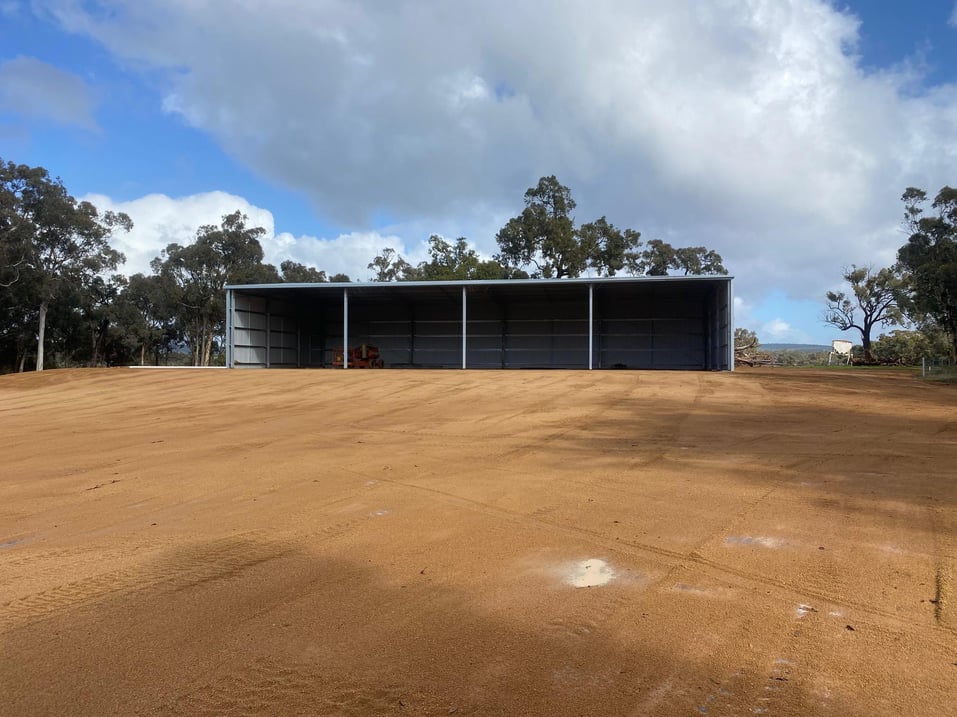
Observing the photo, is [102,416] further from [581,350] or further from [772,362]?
[772,362]

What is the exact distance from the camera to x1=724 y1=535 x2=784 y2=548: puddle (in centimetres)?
434

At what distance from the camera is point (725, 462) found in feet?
24.1

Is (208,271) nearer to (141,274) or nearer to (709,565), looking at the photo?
(141,274)

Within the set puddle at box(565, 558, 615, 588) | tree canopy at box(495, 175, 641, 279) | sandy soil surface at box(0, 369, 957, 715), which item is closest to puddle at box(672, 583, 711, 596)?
sandy soil surface at box(0, 369, 957, 715)

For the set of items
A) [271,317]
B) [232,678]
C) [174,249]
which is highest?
[174,249]

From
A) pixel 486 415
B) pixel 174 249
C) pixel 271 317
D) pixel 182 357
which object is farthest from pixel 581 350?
pixel 182 357

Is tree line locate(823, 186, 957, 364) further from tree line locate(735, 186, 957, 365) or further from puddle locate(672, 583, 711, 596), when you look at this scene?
puddle locate(672, 583, 711, 596)

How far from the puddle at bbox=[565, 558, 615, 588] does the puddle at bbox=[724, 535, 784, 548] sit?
1.08 meters

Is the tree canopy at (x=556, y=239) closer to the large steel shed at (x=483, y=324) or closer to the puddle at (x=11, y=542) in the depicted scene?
the large steel shed at (x=483, y=324)

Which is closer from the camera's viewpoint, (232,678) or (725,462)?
(232,678)

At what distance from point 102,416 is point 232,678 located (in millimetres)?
12408

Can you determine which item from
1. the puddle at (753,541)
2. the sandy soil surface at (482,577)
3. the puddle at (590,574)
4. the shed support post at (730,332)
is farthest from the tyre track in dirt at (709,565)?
the shed support post at (730,332)

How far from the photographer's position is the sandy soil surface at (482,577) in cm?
262

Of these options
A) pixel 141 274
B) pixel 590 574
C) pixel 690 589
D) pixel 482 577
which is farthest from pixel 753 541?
pixel 141 274
